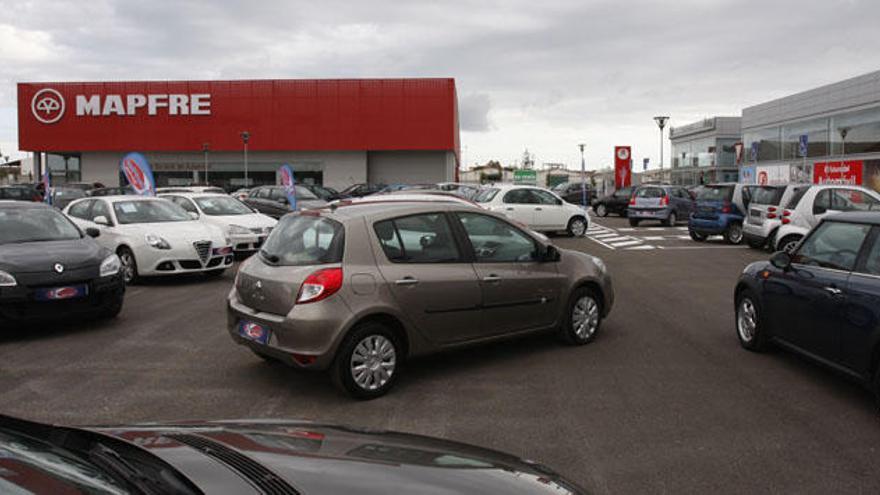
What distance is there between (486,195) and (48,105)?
37.2 meters

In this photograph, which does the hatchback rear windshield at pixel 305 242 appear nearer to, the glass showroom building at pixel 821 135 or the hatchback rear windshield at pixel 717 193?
the hatchback rear windshield at pixel 717 193

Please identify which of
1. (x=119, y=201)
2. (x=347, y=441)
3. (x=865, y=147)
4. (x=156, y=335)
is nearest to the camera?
(x=347, y=441)

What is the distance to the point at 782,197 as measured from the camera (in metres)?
16.1

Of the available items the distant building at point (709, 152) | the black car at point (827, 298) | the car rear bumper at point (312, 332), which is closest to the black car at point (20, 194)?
the car rear bumper at point (312, 332)

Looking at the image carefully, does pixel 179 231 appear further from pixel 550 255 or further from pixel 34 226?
pixel 550 255

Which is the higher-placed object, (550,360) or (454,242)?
(454,242)

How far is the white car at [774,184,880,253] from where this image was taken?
49.3 feet

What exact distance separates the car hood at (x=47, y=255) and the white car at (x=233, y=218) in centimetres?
616

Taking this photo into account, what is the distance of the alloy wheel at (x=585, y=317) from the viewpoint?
284 inches

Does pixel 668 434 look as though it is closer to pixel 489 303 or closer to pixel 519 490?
pixel 489 303

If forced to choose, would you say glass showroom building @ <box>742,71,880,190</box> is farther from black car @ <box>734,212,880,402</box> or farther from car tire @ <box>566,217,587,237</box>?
black car @ <box>734,212,880,402</box>

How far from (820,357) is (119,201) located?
11517 mm

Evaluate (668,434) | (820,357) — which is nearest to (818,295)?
(820,357)

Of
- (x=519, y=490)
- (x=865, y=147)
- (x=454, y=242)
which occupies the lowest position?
(x=519, y=490)
